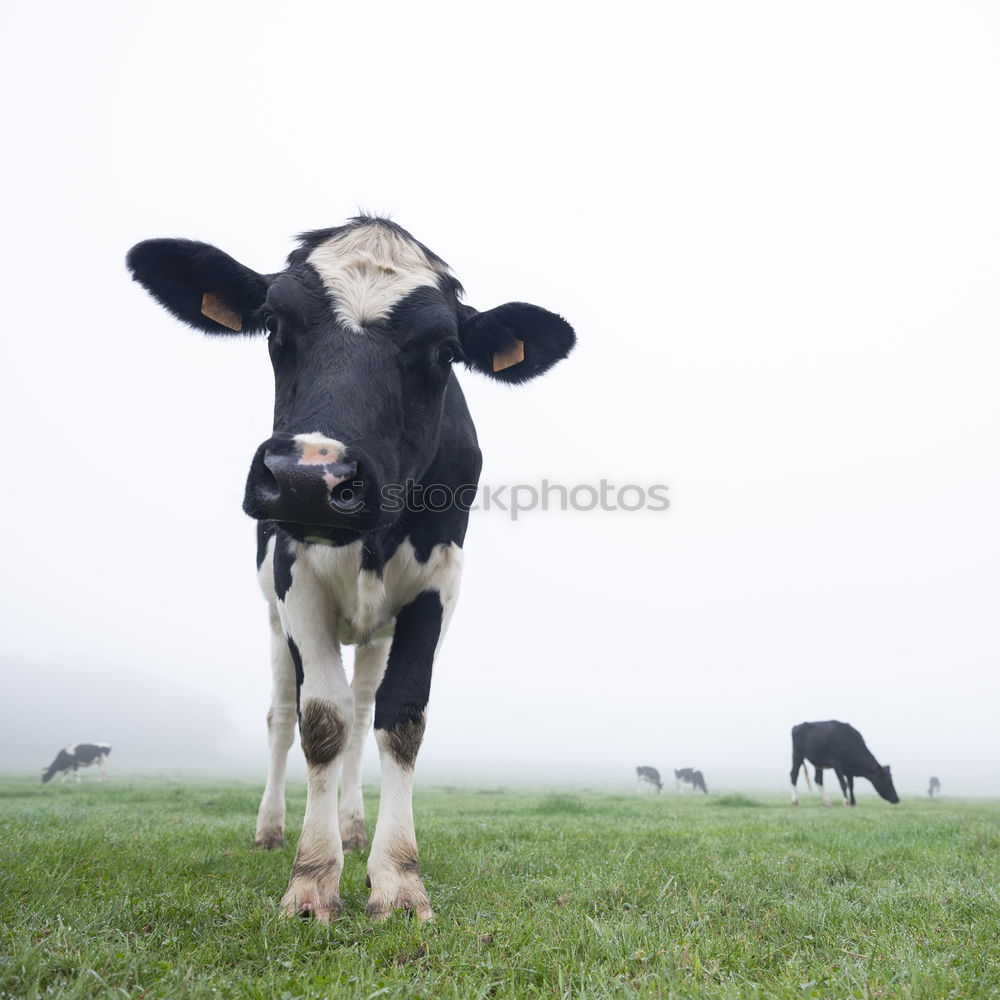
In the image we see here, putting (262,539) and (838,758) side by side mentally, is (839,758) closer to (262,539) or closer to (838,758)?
(838,758)

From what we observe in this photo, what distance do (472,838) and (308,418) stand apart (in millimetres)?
4055

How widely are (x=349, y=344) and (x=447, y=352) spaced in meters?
0.68

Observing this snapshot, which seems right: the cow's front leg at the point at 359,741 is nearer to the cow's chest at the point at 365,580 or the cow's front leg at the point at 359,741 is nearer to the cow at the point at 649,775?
the cow's chest at the point at 365,580

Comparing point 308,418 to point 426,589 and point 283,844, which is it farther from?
point 283,844

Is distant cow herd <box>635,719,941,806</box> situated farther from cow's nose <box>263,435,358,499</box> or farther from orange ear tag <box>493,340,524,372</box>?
cow's nose <box>263,435,358,499</box>

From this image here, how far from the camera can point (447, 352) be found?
14.1ft

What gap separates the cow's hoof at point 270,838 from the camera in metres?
5.50

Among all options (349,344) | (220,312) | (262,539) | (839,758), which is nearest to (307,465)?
(349,344)

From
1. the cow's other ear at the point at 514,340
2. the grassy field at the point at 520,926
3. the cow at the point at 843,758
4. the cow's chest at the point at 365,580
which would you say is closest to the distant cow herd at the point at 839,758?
the cow at the point at 843,758

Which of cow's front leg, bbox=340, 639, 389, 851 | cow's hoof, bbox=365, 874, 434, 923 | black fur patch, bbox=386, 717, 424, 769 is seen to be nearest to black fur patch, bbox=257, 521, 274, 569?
cow's front leg, bbox=340, 639, 389, 851

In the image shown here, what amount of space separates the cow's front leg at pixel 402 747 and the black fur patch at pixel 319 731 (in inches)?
8.7

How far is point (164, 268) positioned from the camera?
4.71 m

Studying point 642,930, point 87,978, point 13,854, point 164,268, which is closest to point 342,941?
point 87,978

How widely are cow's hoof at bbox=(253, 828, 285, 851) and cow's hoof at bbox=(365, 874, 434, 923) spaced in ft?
7.95
